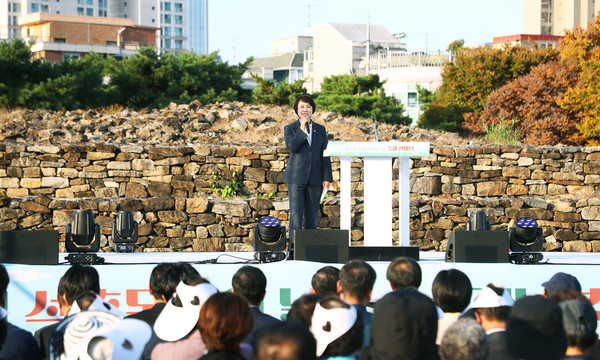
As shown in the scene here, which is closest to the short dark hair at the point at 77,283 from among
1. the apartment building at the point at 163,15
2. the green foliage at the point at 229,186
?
the green foliage at the point at 229,186

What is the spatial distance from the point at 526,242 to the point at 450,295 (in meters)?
2.61

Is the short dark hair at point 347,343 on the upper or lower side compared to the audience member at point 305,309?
lower

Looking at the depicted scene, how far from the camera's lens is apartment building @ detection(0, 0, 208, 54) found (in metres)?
95.2

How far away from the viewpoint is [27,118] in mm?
14422

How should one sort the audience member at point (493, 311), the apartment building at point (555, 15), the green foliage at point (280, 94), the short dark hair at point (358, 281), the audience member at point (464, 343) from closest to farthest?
the audience member at point (464, 343)
the audience member at point (493, 311)
the short dark hair at point (358, 281)
the green foliage at point (280, 94)
the apartment building at point (555, 15)

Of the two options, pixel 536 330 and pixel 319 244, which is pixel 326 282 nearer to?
pixel 536 330

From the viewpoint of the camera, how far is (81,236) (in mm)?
6000

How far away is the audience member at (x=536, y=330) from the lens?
307cm

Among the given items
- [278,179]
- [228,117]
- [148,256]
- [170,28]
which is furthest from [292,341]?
[170,28]

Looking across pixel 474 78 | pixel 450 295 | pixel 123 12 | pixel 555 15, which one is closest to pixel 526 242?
pixel 450 295

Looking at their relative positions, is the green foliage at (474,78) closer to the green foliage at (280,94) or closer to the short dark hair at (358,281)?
the green foliage at (280,94)

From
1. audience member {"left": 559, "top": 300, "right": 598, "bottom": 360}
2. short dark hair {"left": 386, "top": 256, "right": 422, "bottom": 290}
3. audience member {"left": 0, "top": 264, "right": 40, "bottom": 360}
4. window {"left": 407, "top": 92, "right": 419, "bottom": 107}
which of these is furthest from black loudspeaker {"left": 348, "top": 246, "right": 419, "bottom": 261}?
window {"left": 407, "top": 92, "right": 419, "bottom": 107}

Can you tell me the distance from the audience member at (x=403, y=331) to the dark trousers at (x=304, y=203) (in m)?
3.41

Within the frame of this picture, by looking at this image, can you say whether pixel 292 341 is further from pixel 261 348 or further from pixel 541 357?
pixel 541 357
